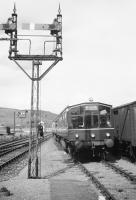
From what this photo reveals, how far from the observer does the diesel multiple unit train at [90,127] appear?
18188 mm

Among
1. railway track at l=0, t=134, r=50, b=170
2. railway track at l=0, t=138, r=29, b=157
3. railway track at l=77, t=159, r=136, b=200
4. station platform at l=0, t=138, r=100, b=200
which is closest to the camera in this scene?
station platform at l=0, t=138, r=100, b=200

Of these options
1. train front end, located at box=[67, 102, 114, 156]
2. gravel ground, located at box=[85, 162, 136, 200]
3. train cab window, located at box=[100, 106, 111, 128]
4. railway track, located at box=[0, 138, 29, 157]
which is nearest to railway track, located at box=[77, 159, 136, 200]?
gravel ground, located at box=[85, 162, 136, 200]

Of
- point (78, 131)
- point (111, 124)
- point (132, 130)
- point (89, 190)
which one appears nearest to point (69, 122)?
point (78, 131)

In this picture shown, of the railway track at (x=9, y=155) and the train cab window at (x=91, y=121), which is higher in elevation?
the train cab window at (x=91, y=121)

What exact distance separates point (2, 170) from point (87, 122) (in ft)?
17.9

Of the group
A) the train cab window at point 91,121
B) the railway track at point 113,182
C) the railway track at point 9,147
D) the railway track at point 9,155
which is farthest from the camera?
the railway track at point 9,147

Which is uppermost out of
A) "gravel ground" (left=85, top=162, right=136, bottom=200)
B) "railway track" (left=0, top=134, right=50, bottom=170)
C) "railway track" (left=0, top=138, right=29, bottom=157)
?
"railway track" (left=0, top=138, right=29, bottom=157)

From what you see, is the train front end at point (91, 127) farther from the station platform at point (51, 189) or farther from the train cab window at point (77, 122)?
the station platform at point (51, 189)

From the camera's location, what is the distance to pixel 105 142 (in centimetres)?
1800

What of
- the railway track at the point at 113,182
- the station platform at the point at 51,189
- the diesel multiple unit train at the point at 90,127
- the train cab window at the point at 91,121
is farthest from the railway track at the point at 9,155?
the station platform at the point at 51,189

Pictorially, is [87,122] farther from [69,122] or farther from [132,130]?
[132,130]

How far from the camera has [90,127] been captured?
732 inches

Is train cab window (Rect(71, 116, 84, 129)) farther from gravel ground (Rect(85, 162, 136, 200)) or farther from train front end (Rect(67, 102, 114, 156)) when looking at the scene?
gravel ground (Rect(85, 162, 136, 200))

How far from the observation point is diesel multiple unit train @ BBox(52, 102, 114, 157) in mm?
18188
